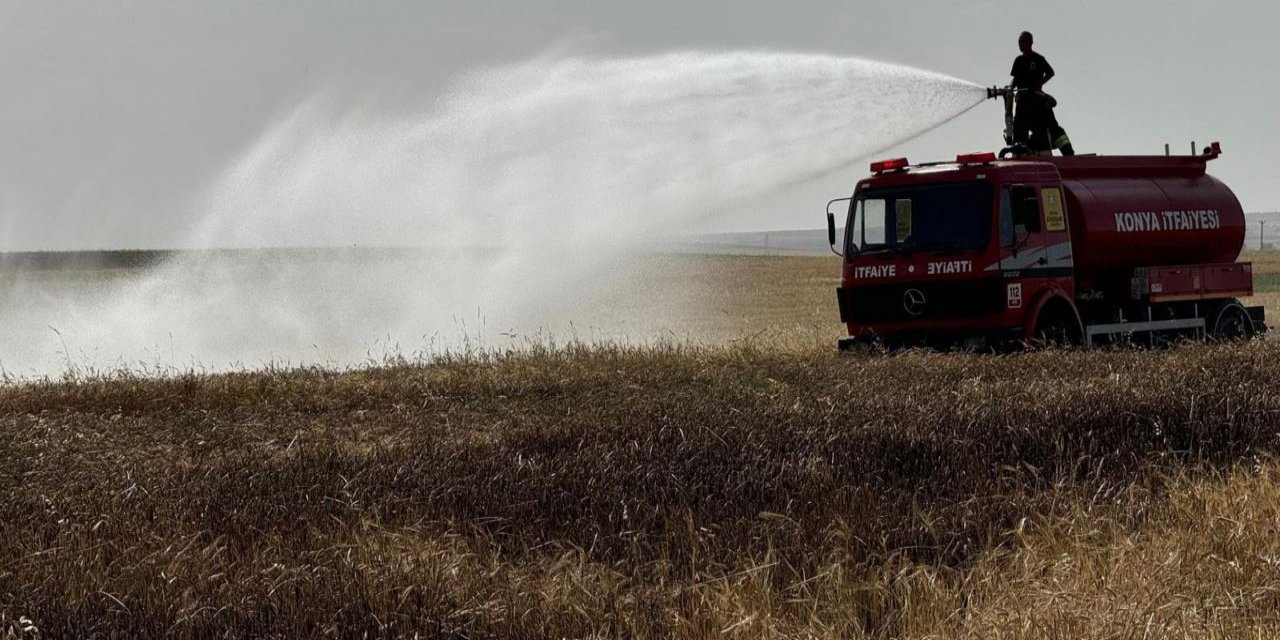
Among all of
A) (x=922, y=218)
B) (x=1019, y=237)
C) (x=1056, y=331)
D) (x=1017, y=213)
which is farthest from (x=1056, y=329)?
(x=922, y=218)

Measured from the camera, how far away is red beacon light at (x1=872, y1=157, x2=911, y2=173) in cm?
1923

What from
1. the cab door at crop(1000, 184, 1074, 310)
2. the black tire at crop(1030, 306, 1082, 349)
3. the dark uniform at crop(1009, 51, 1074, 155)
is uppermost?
the dark uniform at crop(1009, 51, 1074, 155)

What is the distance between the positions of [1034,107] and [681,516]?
13.9 meters

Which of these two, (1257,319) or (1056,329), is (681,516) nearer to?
(1056,329)

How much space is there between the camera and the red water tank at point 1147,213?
1981 centimetres

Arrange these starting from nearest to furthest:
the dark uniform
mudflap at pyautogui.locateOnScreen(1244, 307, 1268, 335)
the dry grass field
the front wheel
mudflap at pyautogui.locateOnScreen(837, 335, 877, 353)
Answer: the dry grass field < the front wheel < mudflap at pyautogui.locateOnScreen(837, 335, 877, 353) < the dark uniform < mudflap at pyautogui.locateOnScreen(1244, 307, 1268, 335)

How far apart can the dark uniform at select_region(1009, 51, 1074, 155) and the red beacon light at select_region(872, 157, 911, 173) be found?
2.10 m

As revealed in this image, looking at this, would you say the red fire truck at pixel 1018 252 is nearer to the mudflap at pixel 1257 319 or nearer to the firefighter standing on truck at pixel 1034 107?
the firefighter standing on truck at pixel 1034 107

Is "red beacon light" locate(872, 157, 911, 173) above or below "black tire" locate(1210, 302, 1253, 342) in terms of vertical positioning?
above

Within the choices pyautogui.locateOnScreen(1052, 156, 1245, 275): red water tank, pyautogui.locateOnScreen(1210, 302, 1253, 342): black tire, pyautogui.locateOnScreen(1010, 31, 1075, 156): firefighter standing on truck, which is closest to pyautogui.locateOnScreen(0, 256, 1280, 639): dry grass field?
pyautogui.locateOnScreen(1052, 156, 1245, 275): red water tank

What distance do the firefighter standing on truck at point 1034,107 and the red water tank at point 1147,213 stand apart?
60 centimetres

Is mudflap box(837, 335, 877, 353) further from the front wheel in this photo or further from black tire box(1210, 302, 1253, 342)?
black tire box(1210, 302, 1253, 342)

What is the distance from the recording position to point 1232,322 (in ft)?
73.3

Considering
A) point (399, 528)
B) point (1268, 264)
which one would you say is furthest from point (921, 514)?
point (1268, 264)
